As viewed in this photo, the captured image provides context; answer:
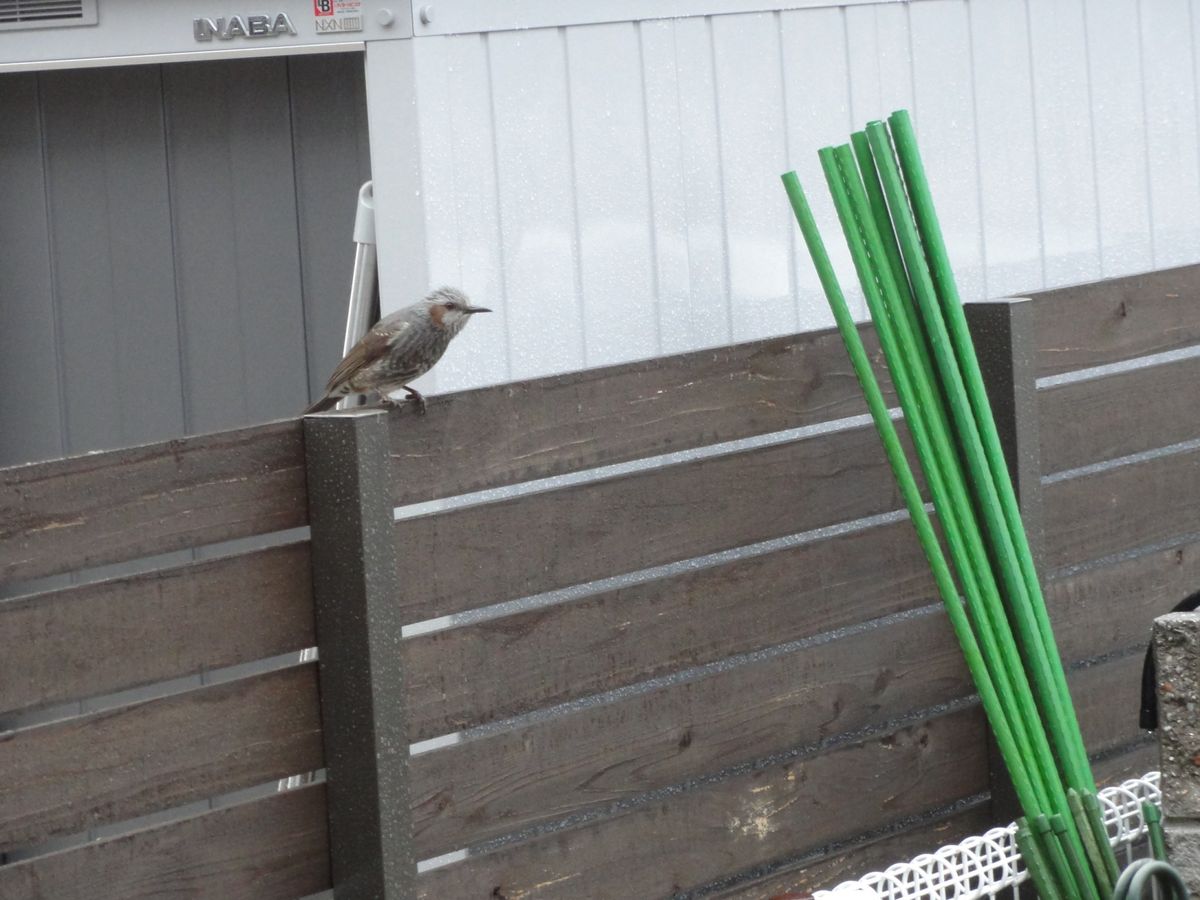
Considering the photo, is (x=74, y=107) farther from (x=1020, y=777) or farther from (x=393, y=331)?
(x=1020, y=777)

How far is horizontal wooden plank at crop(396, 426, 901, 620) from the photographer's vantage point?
8.05 ft

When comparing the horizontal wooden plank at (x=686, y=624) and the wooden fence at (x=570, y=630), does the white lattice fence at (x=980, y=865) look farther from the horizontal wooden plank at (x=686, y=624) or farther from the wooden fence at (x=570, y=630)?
the horizontal wooden plank at (x=686, y=624)

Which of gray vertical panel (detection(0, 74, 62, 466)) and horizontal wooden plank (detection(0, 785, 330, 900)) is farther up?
gray vertical panel (detection(0, 74, 62, 466))

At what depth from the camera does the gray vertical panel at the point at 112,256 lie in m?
3.49

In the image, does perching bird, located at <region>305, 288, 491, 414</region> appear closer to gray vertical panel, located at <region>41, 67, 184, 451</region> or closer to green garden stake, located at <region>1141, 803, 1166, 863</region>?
gray vertical panel, located at <region>41, 67, 184, 451</region>

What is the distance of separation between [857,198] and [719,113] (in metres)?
0.70

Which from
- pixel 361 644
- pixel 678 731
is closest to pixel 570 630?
pixel 678 731

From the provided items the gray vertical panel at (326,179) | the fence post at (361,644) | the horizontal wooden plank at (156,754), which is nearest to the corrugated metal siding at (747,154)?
the gray vertical panel at (326,179)

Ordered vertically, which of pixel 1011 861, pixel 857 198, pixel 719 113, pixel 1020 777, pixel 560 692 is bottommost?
pixel 1011 861

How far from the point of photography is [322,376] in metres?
3.65

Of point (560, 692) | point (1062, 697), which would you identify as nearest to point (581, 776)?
point (560, 692)

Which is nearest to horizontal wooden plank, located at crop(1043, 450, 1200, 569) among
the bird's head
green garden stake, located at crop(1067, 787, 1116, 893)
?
green garden stake, located at crop(1067, 787, 1116, 893)

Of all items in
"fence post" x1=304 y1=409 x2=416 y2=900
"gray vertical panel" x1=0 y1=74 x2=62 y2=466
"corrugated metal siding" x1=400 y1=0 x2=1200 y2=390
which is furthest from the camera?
"gray vertical panel" x1=0 y1=74 x2=62 y2=466

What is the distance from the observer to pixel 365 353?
8.45 ft
